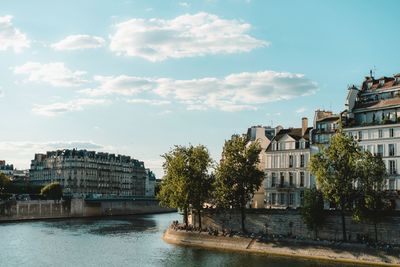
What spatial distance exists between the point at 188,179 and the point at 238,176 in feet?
33.0

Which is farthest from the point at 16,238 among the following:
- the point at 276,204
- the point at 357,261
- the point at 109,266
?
the point at 357,261

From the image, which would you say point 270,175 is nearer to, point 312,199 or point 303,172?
point 303,172

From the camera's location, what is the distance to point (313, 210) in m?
76.6

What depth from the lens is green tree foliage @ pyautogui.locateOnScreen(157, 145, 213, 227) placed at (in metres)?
90.8

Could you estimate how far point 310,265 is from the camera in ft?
216

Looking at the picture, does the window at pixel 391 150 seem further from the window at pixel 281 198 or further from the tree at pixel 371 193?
the window at pixel 281 198

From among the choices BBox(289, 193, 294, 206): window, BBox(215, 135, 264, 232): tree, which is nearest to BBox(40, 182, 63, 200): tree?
BBox(215, 135, 264, 232): tree

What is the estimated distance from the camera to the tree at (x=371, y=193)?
7012 cm

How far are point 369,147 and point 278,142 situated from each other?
1661 cm

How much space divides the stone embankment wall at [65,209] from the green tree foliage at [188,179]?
61393 millimetres

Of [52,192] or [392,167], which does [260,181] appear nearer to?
[392,167]

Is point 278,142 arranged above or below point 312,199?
above

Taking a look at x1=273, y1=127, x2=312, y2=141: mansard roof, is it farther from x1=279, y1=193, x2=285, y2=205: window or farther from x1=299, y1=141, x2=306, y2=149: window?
x1=279, y1=193, x2=285, y2=205: window

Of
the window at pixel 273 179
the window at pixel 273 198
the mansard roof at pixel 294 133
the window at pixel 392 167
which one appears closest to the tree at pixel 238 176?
the window at pixel 273 179
